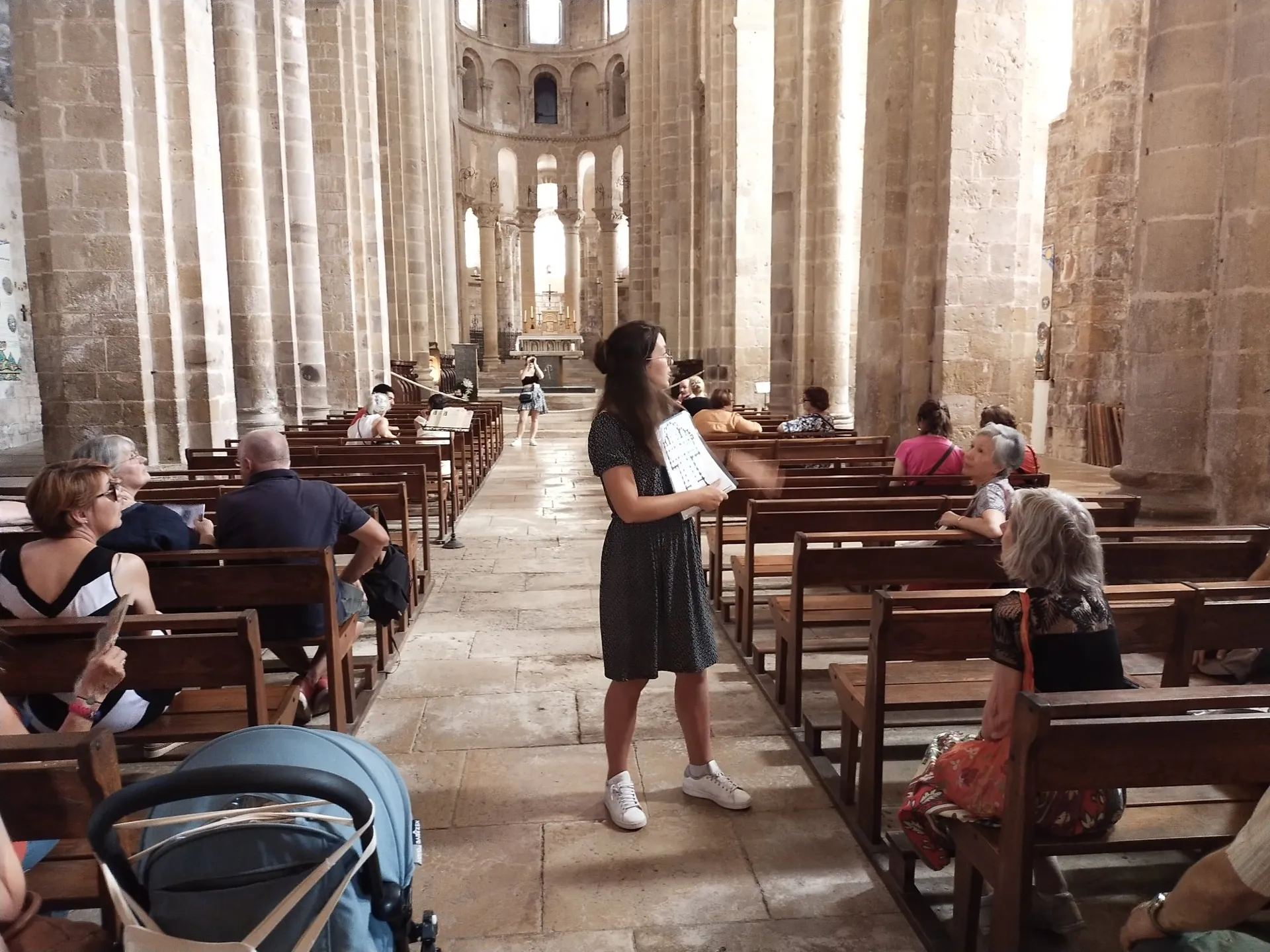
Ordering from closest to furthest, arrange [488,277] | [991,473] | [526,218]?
[991,473]
[488,277]
[526,218]

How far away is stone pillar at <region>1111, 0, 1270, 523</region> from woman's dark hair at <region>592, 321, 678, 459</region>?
385cm

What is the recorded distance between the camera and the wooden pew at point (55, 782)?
1.75 m

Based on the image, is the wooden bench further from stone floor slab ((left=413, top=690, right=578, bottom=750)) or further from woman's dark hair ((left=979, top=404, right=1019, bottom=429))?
woman's dark hair ((left=979, top=404, right=1019, bottom=429))

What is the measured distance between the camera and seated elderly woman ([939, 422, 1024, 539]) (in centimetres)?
402

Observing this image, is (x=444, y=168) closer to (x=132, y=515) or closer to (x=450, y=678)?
(x=450, y=678)

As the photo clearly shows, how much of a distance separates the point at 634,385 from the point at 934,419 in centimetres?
322

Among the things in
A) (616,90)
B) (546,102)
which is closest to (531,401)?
(616,90)

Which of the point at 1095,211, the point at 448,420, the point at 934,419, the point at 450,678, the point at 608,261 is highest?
the point at 608,261

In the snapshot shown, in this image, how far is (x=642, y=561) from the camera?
2.97m

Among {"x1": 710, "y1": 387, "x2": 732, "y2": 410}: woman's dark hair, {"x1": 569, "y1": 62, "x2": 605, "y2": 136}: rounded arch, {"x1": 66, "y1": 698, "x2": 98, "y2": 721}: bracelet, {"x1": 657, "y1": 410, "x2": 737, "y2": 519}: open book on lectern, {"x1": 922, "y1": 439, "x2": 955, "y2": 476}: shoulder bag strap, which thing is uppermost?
{"x1": 569, "y1": 62, "x2": 605, "y2": 136}: rounded arch

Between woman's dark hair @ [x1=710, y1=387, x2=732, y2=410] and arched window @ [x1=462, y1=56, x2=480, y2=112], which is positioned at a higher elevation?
arched window @ [x1=462, y1=56, x2=480, y2=112]

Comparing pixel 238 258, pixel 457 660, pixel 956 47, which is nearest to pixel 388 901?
pixel 457 660

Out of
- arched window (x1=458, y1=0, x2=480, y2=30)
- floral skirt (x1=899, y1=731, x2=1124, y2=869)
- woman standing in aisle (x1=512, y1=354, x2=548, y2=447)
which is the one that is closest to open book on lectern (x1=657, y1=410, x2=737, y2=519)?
floral skirt (x1=899, y1=731, x2=1124, y2=869)

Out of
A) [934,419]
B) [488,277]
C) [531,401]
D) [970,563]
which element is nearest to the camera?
[970,563]
